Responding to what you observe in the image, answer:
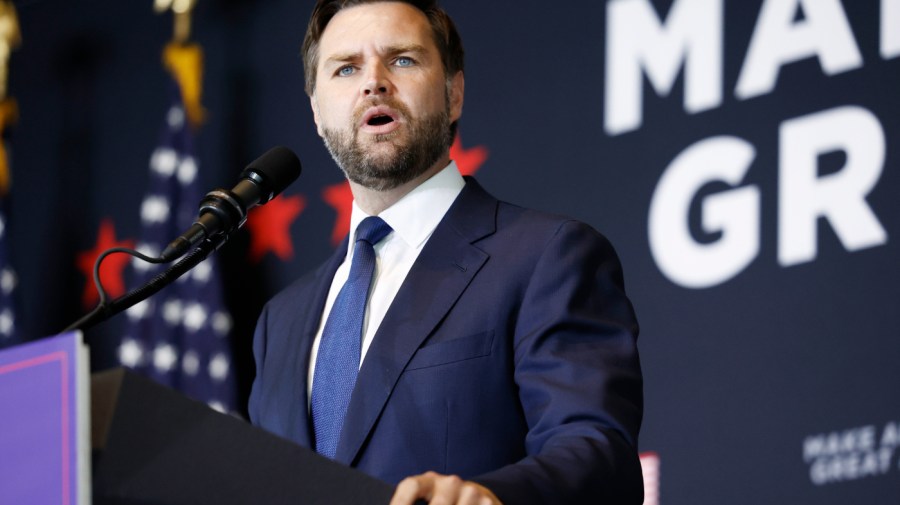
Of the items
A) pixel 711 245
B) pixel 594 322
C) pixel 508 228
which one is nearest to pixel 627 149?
pixel 711 245

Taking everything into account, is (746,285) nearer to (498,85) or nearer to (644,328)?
(644,328)

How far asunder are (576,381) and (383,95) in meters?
0.66

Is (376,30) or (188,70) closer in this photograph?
(376,30)

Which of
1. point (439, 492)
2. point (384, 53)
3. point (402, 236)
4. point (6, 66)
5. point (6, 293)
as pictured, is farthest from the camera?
point (6, 66)

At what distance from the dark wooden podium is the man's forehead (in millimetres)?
1119

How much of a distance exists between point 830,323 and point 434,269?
5.29 ft

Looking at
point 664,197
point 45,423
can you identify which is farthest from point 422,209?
point 664,197

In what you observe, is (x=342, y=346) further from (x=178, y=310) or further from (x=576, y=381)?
(x=178, y=310)

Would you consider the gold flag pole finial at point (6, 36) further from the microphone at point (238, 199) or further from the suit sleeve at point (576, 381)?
the suit sleeve at point (576, 381)

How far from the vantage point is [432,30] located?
89.2 inches

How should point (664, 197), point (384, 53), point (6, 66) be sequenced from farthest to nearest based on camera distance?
point (6, 66) < point (664, 197) < point (384, 53)

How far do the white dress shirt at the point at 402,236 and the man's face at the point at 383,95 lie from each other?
41mm

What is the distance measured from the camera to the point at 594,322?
5.68 feet

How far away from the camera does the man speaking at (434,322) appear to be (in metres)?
1.61
